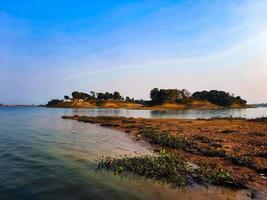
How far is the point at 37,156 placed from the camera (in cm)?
2008

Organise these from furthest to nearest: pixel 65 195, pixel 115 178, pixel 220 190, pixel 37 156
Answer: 1. pixel 37 156
2. pixel 115 178
3. pixel 220 190
4. pixel 65 195

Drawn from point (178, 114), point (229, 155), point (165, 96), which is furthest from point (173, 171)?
point (165, 96)

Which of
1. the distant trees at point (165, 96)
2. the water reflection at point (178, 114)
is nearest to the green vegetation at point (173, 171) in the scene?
the water reflection at point (178, 114)

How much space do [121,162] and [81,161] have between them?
3.02 metres

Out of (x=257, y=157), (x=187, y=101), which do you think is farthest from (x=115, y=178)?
(x=187, y=101)

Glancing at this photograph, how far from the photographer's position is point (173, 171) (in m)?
14.9

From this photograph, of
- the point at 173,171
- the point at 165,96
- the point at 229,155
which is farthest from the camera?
the point at 165,96

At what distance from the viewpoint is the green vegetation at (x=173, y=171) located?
14.0 metres

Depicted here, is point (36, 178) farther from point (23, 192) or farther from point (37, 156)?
point (37, 156)

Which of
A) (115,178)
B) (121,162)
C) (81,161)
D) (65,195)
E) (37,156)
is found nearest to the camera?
(65,195)

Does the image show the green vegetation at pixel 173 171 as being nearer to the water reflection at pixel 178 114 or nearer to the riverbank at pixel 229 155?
the riverbank at pixel 229 155

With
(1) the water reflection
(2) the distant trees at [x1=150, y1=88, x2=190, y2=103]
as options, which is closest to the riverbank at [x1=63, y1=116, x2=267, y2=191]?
(1) the water reflection

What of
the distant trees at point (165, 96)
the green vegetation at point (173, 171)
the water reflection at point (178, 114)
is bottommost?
the green vegetation at point (173, 171)

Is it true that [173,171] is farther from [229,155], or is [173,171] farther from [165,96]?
[165,96]
